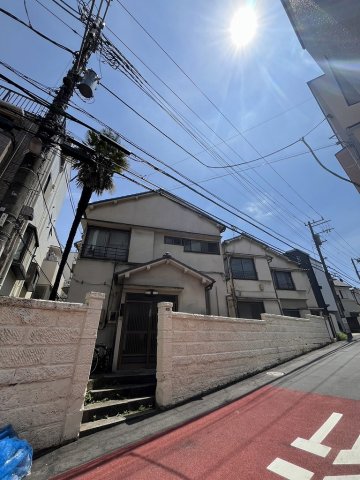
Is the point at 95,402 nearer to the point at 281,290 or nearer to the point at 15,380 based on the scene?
the point at 15,380

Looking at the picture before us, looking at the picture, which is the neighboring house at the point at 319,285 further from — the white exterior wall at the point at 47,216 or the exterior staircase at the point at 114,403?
the white exterior wall at the point at 47,216

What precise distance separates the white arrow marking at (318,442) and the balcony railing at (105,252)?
394 inches

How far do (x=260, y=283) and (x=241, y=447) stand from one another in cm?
1570

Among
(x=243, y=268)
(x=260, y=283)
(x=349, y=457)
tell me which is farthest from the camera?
(x=243, y=268)

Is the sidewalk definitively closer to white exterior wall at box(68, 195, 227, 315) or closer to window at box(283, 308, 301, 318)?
white exterior wall at box(68, 195, 227, 315)

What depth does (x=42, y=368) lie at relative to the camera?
3625 millimetres

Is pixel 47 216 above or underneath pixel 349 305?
above

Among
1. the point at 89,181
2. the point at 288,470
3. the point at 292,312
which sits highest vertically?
the point at 89,181

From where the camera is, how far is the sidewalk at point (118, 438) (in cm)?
306

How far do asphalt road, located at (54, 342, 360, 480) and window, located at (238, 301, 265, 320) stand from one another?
11784mm

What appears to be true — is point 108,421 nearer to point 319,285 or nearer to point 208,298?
point 208,298

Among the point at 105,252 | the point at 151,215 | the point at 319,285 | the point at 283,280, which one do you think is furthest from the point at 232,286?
the point at 319,285

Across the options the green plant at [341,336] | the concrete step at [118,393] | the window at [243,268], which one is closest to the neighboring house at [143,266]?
the concrete step at [118,393]

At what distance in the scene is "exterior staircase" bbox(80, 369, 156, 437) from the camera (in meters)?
4.29
